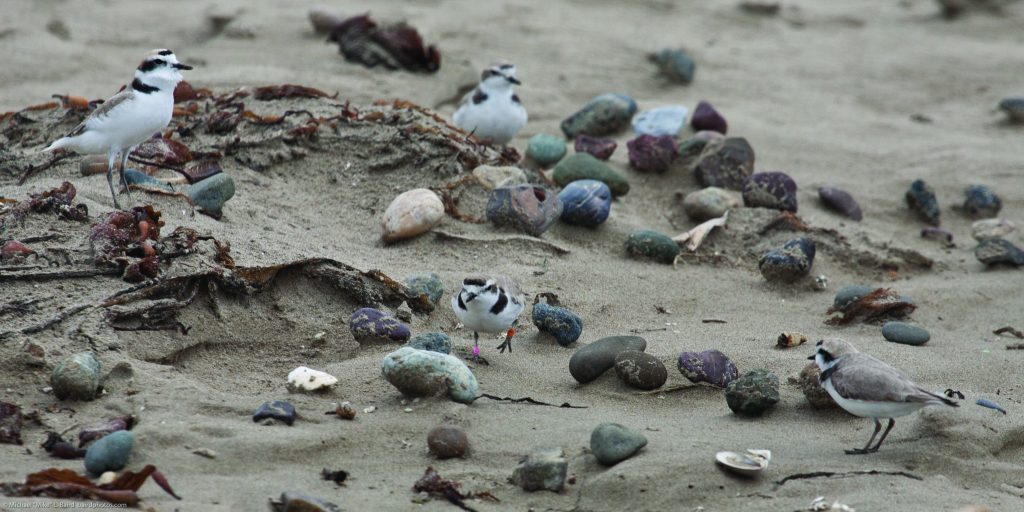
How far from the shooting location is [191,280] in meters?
4.90

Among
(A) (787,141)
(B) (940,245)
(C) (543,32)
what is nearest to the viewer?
(B) (940,245)

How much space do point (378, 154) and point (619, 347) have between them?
2587mm

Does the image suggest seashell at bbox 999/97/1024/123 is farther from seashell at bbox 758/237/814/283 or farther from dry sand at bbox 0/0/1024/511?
seashell at bbox 758/237/814/283

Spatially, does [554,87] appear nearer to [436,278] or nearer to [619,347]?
[436,278]

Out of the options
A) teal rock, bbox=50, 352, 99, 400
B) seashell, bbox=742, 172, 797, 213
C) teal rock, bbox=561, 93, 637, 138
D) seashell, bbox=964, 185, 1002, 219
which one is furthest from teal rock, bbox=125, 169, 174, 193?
seashell, bbox=964, 185, 1002, 219

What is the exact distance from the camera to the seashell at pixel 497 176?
262 inches

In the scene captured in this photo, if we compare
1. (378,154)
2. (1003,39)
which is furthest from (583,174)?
(1003,39)

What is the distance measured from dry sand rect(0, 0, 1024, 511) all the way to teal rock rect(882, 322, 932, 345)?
17 cm

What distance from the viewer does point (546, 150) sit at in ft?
24.3

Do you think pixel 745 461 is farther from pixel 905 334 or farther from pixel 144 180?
pixel 144 180

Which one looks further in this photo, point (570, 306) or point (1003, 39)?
point (1003, 39)

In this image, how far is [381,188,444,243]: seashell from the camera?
6020 millimetres

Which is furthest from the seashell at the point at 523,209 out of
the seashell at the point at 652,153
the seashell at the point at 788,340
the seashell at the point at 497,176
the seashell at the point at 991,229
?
the seashell at the point at 991,229

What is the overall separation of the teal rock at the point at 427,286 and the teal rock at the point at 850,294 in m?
2.19
